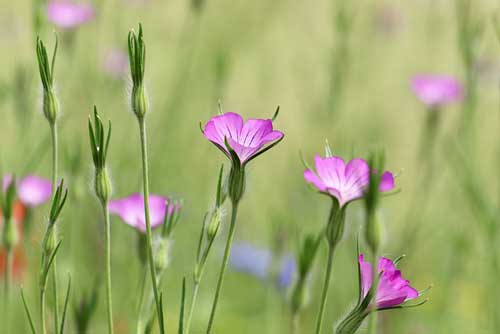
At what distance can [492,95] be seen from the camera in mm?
2414

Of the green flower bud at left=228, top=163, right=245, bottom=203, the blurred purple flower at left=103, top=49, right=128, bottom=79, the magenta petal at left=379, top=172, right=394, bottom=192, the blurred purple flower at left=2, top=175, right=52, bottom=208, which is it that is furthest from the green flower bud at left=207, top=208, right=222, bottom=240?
the blurred purple flower at left=103, top=49, right=128, bottom=79

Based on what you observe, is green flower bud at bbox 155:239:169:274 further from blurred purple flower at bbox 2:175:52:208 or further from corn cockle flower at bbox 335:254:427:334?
blurred purple flower at bbox 2:175:52:208

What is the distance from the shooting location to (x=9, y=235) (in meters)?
0.75

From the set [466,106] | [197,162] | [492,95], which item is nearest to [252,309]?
[197,162]

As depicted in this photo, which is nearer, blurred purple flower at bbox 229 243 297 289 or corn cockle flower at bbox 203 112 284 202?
corn cockle flower at bbox 203 112 284 202

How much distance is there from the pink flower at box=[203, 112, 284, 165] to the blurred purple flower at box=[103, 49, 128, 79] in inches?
52.4

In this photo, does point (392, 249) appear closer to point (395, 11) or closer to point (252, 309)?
point (252, 309)

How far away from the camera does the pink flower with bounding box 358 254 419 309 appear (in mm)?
595

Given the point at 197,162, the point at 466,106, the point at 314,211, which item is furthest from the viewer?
the point at 197,162

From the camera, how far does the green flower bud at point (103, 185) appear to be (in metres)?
0.63

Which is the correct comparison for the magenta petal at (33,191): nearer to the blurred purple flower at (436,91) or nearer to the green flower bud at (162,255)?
the green flower bud at (162,255)

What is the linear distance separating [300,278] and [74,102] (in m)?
1.19

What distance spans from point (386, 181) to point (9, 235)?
361mm

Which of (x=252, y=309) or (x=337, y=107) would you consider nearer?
(x=337, y=107)
